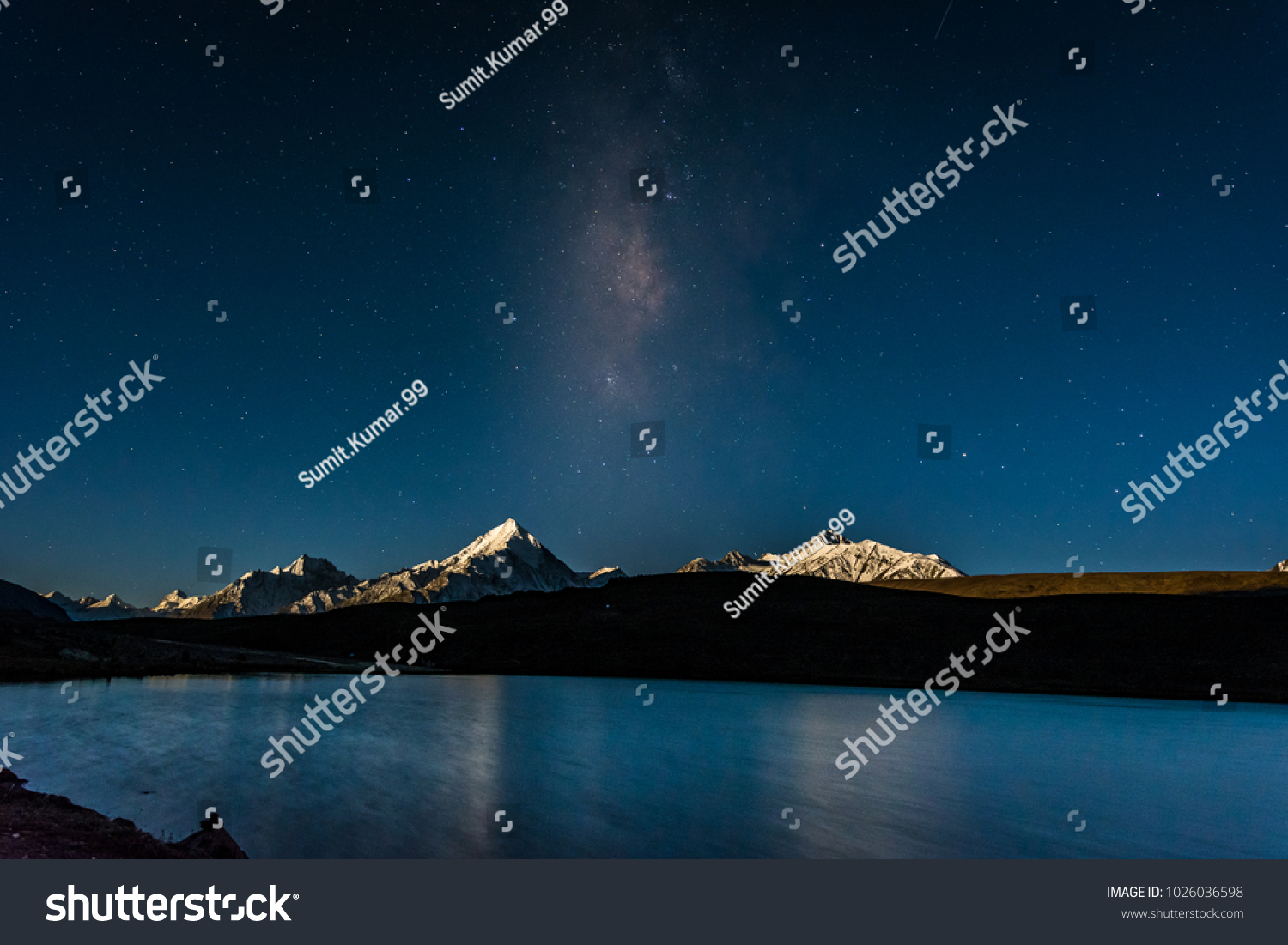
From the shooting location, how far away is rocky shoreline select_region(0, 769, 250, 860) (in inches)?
520

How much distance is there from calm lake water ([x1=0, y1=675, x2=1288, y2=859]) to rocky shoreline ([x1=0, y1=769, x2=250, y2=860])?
235cm

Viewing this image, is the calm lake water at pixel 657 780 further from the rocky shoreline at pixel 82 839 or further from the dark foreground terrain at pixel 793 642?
the dark foreground terrain at pixel 793 642

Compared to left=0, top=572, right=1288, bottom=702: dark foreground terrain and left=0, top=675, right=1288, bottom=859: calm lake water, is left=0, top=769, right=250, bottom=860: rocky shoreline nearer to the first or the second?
left=0, top=675, right=1288, bottom=859: calm lake water

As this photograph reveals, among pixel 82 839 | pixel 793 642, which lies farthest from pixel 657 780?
pixel 793 642

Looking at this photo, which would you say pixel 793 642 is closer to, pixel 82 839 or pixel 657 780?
pixel 657 780

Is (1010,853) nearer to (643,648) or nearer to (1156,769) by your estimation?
(1156,769)

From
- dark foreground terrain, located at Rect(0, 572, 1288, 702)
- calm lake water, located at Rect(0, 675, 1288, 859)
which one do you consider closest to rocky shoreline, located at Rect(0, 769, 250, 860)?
calm lake water, located at Rect(0, 675, 1288, 859)

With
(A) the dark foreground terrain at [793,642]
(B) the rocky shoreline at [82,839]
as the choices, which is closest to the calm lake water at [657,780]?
(B) the rocky shoreline at [82,839]

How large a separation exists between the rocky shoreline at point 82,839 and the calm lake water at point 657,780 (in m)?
2.35

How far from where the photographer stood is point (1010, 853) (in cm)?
1945

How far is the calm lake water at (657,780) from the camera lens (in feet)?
65.5

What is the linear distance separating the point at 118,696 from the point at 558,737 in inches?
1319

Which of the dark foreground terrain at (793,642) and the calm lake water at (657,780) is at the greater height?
the dark foreground terrain at (793,642)

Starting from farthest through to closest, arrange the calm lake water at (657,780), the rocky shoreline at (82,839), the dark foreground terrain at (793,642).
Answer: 1. the dark foreground terrain at (793,642)
2. the calm lake water at (657,780)
3. the rocky shoreline at (82,839)
